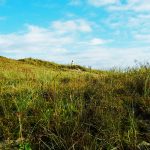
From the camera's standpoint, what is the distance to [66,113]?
289 inches

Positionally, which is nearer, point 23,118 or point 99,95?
point 23,118

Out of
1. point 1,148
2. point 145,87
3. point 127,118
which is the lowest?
point 1,148

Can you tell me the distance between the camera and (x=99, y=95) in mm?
8031

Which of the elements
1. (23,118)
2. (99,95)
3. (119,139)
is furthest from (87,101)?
(119,139)

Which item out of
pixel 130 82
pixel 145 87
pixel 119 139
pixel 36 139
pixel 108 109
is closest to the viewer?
pixel 119 139

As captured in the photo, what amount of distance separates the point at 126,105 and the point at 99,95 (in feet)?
2.48

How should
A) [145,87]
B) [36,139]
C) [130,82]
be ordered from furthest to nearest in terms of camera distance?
1. [130,82]
2. [145,87]
3. [36,139]

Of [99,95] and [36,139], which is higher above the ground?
[99,95]

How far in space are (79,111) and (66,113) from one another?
0.78 feet

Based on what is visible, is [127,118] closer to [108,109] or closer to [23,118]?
[108,109]

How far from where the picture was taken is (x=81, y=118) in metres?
6.97

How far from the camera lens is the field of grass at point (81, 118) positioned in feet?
20.6

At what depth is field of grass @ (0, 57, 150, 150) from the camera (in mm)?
6289

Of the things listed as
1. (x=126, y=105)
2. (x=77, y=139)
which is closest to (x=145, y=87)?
(x=126, y=105)
